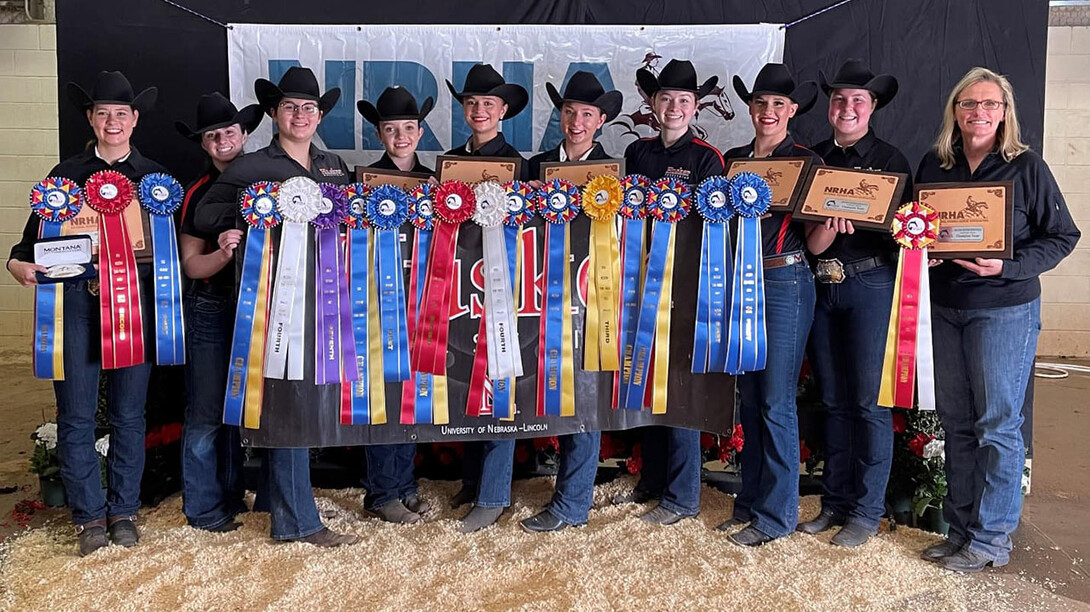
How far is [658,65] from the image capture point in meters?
3.53

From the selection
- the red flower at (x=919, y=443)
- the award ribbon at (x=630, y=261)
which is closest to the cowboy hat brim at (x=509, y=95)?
the award ribbon at (x=630, y=261)

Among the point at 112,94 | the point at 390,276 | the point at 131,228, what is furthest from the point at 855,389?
the point at 112,94

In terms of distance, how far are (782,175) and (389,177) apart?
4.15 feet

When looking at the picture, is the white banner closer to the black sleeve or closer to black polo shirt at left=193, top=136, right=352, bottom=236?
black polo shirt at left=193, top=136, right=352, bottom=236

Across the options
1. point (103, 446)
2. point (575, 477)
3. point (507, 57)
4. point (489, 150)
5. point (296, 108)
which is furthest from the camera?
point (507, 57)

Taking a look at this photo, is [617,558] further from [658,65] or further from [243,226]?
[658,65]

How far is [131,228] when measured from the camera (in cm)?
261

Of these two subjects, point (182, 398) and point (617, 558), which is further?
point (182, 398)

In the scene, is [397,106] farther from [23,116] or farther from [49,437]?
[23,116]

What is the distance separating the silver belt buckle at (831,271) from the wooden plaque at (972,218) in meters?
0.27

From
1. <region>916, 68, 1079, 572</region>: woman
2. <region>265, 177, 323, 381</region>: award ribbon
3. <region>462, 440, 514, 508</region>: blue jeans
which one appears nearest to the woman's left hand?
<region>916, 68, 1079, 572</region>: woman

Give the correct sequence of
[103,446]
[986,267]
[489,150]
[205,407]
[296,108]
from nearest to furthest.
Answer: [986,267] < [296,108] < [205,407] < [489,150] < [103,446]

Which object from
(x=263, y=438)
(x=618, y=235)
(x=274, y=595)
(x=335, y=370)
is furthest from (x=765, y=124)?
(x=274, y=595)

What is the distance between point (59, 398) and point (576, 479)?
5.57 feet
